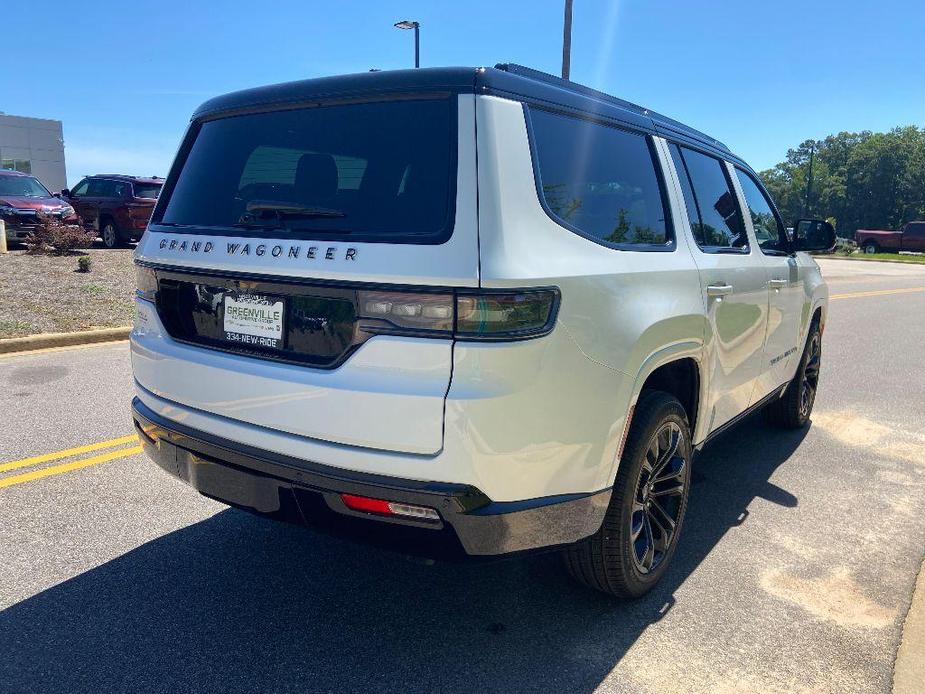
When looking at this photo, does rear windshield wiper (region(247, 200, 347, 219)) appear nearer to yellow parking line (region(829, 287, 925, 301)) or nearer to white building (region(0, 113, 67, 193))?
yellow parking line (region(829, 287, 925, 301))

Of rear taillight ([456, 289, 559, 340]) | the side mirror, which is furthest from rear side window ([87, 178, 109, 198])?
rear taillight ([456, 289, 559, 340])

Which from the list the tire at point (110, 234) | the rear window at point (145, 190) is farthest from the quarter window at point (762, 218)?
the tire at point (110, 234)

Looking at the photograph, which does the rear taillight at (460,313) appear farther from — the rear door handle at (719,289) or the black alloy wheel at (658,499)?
the rear door handle at (719,289)

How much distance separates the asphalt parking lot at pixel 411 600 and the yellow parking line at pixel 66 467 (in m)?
0.02

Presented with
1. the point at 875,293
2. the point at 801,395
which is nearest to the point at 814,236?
the point at 801,395

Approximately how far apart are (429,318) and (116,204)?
16.3 meters

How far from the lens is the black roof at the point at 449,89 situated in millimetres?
2320

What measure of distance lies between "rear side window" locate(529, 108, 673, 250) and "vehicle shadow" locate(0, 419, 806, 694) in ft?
4.26

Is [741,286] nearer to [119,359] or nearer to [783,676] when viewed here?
[783,676]

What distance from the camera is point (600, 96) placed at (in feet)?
9.77

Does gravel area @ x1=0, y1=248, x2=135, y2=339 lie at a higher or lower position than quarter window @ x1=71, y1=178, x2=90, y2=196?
lower

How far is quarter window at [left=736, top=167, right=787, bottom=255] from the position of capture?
14.1 feet

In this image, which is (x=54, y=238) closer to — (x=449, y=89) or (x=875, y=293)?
(x=449, y=89)

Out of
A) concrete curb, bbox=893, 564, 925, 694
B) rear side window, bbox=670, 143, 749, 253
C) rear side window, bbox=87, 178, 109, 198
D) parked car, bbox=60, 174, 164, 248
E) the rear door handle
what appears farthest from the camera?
rear side window, bbox=87, 178, 109, 198
